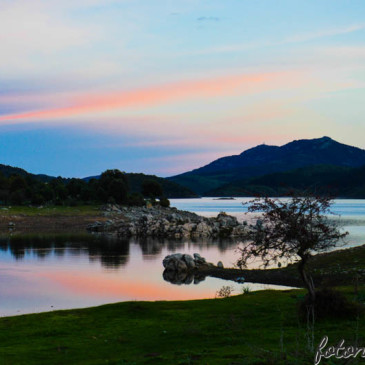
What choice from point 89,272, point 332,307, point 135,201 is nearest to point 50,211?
point 135,201

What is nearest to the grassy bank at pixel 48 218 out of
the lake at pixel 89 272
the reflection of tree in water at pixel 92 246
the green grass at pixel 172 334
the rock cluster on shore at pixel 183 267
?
the reflection of tree in water at pixel 92 246

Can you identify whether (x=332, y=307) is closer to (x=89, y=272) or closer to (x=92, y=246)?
(x=89, y=272)

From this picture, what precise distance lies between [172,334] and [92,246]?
53.6m

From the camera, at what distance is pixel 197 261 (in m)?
54.2

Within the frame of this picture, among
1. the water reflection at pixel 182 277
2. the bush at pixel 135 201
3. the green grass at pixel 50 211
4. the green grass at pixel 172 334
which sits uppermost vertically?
the bush at pixel 135 201

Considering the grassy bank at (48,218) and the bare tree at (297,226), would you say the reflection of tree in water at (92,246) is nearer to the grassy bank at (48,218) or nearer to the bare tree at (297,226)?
the grassy bank at (48,218)

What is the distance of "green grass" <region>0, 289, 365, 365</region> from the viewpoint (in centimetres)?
1725

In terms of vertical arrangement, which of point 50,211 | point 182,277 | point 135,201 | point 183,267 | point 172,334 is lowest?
point 182,277

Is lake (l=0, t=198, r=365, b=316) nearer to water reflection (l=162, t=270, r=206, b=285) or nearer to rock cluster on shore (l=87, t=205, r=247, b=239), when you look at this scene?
water reflection (l=162, t=270, r=206, b=285)

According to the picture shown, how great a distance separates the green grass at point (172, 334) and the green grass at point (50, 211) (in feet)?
304

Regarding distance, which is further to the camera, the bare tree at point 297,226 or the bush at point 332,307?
the bare tree at point 297,226

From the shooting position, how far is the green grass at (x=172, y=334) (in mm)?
17250

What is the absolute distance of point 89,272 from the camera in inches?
A: 2002

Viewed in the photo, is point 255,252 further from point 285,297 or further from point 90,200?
point 90,200
